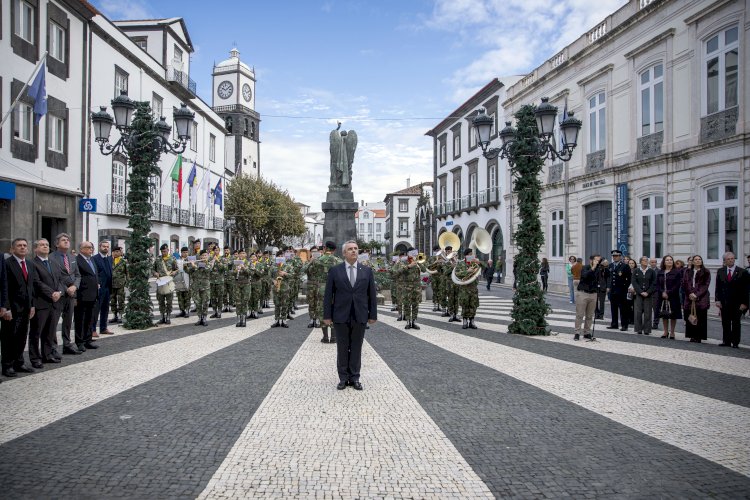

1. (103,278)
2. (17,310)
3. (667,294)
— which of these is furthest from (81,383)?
(667,294)

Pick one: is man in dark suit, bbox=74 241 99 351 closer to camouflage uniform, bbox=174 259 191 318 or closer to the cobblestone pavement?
the cobblestone pavement

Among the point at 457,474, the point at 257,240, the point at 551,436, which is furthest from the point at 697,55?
the point at 257,240

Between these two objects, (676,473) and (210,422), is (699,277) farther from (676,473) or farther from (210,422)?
(210,422)

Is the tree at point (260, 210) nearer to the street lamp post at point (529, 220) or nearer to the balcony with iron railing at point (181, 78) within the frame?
the balcony with iron railing at point (181, 78)

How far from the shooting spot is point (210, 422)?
5102mm

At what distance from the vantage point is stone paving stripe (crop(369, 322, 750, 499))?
12.4 feet

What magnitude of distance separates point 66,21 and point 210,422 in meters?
22.6

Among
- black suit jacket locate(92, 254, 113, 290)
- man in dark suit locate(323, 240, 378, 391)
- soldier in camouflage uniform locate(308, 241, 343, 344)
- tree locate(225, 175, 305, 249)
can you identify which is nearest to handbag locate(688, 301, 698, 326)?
soldier in camouflage uniform locate(308, 241, 343, 344)

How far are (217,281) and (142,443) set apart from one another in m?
10.8

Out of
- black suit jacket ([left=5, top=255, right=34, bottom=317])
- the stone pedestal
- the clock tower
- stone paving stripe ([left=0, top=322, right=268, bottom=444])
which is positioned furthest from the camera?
the clock tower

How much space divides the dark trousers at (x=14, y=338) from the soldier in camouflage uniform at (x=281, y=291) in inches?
220

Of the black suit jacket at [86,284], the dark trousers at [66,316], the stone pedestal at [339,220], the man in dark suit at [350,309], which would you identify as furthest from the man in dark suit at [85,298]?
the stone pedestal at [339,220]

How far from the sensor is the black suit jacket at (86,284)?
9.42 meters

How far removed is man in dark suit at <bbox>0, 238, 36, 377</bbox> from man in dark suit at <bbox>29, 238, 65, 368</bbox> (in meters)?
0.23
